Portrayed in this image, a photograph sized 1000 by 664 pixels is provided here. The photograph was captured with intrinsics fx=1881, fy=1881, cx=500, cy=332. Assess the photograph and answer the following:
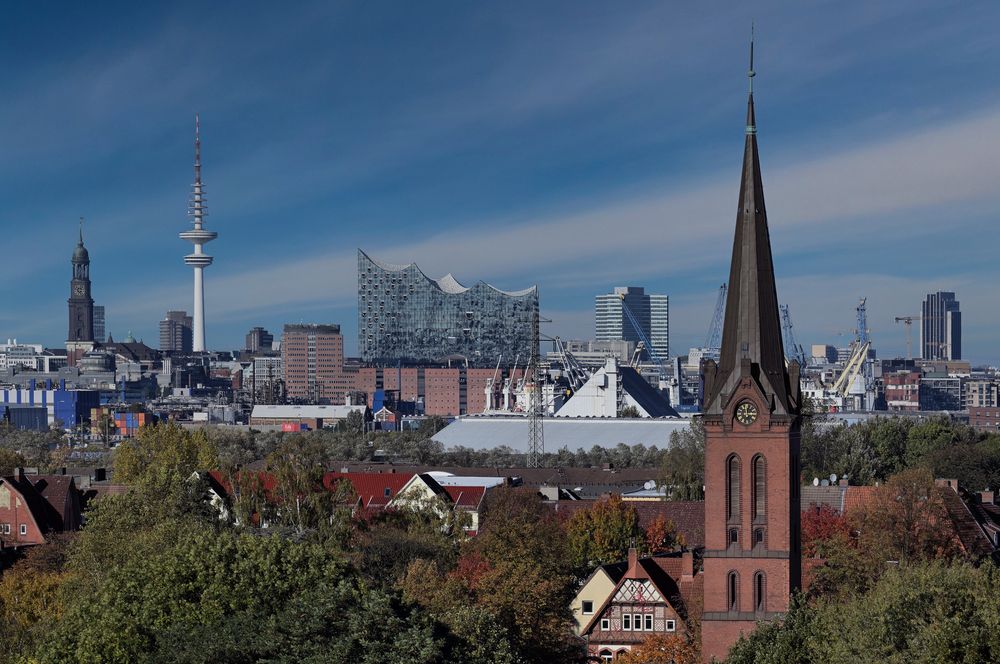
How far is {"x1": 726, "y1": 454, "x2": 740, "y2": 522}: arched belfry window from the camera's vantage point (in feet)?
150

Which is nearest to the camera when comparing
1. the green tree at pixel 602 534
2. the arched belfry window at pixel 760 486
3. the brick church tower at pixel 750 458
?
the brick church tower at pixel 750 458

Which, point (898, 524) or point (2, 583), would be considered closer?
point (2, 583)

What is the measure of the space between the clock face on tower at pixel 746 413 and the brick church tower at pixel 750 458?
2 cm

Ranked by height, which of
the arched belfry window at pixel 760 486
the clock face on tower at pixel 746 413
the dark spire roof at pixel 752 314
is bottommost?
the arched belfry window at pixel 760 486

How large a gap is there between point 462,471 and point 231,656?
3085 inches

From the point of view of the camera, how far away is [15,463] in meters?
109

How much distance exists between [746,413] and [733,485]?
1.78 m

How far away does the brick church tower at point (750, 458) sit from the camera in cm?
4503

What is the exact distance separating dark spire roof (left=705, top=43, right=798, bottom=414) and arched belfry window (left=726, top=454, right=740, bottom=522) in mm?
1293

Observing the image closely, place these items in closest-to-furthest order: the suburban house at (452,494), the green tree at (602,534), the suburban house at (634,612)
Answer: the suburban house at (634,612) < the green tree at (602,534) < the suburban house at (452,494)

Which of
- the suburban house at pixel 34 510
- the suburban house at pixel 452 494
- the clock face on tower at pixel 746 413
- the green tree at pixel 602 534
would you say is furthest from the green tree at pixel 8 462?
the clock face on tower at pixel 746 413

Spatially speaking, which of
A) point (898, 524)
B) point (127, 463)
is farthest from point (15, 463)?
point (898, 524)

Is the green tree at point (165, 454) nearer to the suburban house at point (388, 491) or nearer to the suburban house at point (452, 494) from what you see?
the suburban house at point (388, 491)

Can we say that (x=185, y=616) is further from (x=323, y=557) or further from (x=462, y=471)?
(x=462, y=471)
